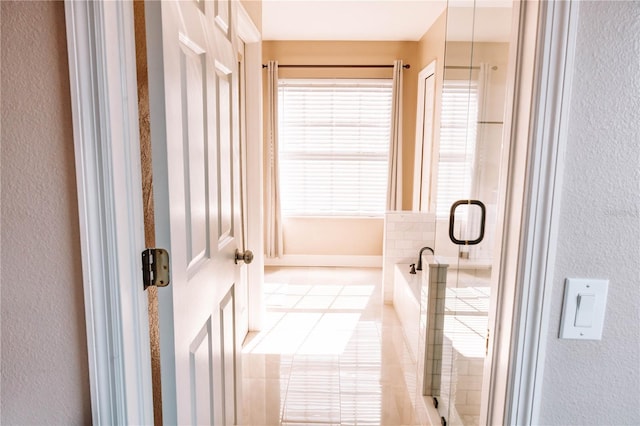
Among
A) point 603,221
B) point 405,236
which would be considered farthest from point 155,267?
point 405,236

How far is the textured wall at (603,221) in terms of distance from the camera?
0.71 metres

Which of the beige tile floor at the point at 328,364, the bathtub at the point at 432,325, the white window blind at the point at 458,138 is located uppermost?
the white window blind at the point at 458,138

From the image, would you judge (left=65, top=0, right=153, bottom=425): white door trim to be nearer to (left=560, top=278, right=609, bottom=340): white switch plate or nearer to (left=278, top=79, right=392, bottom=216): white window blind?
(left=560, top=278, right=609, bottom=340): white switch plate

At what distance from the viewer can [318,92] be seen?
15.6 ft

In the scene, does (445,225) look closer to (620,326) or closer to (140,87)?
(620,326)

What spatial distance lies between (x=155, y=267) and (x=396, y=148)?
160 inches

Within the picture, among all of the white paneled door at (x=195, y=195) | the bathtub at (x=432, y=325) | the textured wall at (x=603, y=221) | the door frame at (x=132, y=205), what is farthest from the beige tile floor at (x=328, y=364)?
the textured wall at (x=603, y=221)

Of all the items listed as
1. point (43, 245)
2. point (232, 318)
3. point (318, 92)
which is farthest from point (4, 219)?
point (318, 92)

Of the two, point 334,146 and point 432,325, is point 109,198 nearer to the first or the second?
point 432,325

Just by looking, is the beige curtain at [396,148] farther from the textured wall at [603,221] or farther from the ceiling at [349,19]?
the textured wall at [603,221]

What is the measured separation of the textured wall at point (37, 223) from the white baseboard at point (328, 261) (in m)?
4.31

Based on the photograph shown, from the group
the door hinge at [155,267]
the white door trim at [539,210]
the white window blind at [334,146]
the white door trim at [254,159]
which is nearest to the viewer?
the white door trim at [539,210]

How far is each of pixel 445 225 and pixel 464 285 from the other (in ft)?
1.64

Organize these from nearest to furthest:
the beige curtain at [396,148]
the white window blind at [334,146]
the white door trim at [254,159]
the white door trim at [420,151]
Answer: the white door trim at [254,159] < the white door trim at [420,151] < the beige curtain at [396,148] < the white window blind at [334,146]
